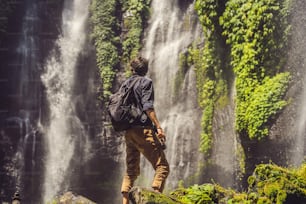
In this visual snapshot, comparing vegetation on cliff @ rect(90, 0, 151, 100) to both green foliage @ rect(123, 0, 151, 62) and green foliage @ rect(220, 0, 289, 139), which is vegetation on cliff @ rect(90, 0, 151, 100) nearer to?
green foliage @ rect(123, 0, 151, 62)

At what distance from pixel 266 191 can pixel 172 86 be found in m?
7.40

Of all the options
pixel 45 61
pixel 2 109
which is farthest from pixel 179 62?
pixel 2 109

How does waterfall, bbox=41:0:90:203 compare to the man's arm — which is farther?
waterfall, bbox=41:0:90:203

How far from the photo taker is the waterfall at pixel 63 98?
1493 centimetres

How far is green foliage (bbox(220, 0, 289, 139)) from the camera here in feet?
41.6

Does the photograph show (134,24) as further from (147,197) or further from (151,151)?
(147,197)

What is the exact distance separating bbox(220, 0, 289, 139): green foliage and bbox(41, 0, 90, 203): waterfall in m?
4.07

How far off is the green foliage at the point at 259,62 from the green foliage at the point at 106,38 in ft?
10.4

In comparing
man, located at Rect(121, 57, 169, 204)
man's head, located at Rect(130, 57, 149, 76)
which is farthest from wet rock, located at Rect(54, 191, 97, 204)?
man's head, located at Rect(130, 57, 149, 76)

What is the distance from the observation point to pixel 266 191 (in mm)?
7344

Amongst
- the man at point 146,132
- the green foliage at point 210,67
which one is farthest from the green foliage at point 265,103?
the man at point 146,132

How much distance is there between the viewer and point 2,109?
15.2m

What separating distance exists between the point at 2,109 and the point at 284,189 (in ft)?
30.8

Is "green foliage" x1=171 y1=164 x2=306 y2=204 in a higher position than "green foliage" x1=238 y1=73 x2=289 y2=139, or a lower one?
lower
